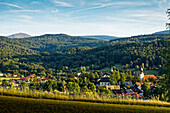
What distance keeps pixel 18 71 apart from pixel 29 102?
7532 inches

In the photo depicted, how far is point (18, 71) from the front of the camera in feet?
609

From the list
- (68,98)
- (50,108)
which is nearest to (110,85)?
(68,98)

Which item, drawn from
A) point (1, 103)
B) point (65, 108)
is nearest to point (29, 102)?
point (1, 103)

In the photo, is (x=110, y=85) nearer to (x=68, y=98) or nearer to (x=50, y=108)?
(x=68, y=98)

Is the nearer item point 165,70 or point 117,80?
point 165,70

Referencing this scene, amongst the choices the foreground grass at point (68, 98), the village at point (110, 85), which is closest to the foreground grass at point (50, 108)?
the foreground grass at point (68, 98)

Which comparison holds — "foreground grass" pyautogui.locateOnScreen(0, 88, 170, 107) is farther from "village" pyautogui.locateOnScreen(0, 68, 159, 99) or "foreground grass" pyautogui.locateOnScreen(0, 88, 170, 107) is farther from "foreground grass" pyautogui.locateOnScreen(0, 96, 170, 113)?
"village" pyautogui.locateOnScreen(0, 68, 159, 99)

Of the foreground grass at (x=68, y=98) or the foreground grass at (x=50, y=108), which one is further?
the foreground grass at (x=68, y=98)

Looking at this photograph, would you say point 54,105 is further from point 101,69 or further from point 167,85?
point 101,69

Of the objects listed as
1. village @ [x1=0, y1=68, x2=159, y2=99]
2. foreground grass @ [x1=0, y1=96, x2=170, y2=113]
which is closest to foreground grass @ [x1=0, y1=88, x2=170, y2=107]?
foreground grass @ [x1=0, y1=96, x2=170, y2=113]

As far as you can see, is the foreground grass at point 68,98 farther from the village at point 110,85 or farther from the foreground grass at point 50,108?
the village at point 110,85

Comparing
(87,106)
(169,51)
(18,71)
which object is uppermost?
(169,51)

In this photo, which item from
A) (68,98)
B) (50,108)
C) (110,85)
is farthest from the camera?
(110,85)

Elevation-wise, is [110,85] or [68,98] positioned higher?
[68,98]
